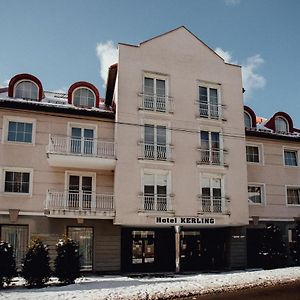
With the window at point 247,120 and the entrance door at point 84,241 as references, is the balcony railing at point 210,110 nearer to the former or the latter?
the window at point 247,120

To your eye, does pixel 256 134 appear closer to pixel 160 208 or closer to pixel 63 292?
pixel 160 208

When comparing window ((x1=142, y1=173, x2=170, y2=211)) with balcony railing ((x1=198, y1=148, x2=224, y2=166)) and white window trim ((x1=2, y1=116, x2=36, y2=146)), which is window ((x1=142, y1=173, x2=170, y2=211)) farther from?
white window trim ((x1=2, y1=116, x2=36, y2=146))

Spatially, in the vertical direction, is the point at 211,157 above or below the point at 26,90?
below

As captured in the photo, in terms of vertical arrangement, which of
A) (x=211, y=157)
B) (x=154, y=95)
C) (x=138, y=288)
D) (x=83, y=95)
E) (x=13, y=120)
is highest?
(x=83, y=95)

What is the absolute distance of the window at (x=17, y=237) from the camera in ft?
64.6

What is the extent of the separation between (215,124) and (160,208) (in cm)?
614

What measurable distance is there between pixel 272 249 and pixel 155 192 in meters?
7.62

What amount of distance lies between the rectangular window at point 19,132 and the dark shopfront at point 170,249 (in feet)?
24.9

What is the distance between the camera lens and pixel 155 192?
2136 cm

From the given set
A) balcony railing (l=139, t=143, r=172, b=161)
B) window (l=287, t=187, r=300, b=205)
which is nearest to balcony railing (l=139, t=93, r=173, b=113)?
balcony railing (l=139, t=143, r=172, b=161)

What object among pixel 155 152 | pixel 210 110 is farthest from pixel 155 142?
pixel 210 110

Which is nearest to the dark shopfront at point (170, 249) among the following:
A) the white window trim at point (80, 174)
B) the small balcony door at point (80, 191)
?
the small balcony door at point (80, 191)

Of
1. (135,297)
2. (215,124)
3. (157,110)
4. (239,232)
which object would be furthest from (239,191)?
(135,297)

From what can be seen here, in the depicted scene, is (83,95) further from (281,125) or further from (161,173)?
(281,125)
